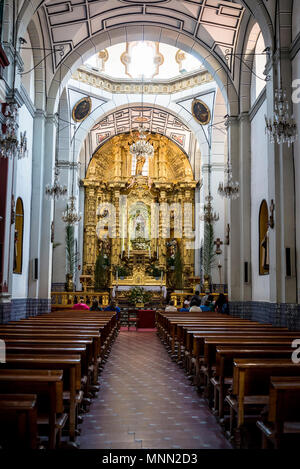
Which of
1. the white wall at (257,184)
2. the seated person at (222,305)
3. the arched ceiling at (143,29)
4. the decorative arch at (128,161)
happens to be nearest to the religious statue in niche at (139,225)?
the decorative arch at (128,161)

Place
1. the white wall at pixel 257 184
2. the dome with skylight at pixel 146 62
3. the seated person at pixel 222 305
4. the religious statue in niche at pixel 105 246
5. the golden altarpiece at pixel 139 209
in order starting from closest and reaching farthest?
the white wall at pixel 257 184, the seated person at pixel 222 305, the dome with skylight at pixel 146 62, the golden altarpiece at pixel 139 209, the religious statue in niche at pixel 105 246

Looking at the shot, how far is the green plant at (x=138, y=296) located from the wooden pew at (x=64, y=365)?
570 inches

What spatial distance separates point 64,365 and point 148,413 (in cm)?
147

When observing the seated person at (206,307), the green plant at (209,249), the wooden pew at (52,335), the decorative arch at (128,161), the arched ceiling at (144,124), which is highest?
the arched ceiling at (144,124)

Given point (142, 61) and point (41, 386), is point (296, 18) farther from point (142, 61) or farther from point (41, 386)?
point (142, 61)

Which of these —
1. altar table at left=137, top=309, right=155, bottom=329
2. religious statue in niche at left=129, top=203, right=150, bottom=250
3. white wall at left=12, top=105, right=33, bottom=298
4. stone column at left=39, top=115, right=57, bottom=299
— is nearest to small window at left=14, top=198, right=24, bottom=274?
white wall at left=12, top=105, right=33, bottom=298

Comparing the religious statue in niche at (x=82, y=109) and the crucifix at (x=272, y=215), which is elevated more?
the religious statue in niche at (x=82, y=109)

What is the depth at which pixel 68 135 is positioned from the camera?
58.5ft

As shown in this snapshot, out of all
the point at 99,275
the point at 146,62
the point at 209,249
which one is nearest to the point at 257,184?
the point at 209,249

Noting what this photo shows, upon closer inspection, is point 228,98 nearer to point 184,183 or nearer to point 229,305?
point 229,305

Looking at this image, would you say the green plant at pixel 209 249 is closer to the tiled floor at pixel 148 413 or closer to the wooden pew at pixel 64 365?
the tiled floor at pixel 148 413

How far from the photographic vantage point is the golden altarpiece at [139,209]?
21.9 m

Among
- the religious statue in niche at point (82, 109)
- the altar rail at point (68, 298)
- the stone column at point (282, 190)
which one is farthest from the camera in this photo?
the religious statue in niche at point (82, 109)

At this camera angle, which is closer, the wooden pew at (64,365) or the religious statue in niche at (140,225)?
the wooden pew at (64,365)
